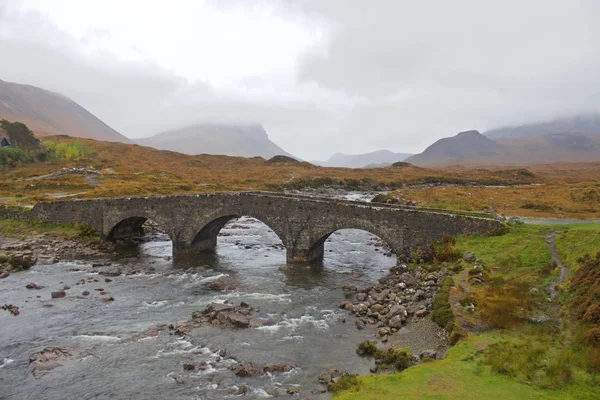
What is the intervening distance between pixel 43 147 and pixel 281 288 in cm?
11233

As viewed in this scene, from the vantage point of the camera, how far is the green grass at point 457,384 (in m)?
13.6

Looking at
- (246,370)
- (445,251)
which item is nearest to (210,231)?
(445,251)

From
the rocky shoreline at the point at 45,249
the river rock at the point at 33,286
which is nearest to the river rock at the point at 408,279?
the river rock at the point at 33,286

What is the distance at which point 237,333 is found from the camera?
23.9 meters

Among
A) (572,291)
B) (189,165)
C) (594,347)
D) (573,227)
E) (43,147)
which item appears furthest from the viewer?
(189,165)

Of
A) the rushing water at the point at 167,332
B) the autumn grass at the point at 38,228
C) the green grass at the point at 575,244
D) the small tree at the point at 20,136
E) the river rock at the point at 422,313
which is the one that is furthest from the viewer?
the small tree at the point at 20,136

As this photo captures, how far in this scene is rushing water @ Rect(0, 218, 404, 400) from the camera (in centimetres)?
1881

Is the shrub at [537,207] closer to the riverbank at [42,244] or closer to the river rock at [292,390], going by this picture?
the river rock at [292,390]

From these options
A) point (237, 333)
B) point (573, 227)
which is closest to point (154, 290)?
point (237, 333)

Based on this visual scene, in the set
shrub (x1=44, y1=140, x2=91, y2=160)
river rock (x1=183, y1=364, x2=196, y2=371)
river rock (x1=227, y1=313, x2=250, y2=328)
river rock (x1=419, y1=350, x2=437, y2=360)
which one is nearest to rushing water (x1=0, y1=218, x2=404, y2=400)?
river rock (x1=183, y1=364, x2=196, y2=371)

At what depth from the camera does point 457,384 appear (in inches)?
581

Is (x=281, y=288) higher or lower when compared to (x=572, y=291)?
lower

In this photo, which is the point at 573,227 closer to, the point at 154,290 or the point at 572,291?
the point at 572,291

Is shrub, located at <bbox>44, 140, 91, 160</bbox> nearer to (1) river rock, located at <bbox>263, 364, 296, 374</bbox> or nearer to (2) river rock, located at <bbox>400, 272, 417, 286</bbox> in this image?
Result: (2) river rock, located at <bbox>400, 272, 417, 286</bbox>
